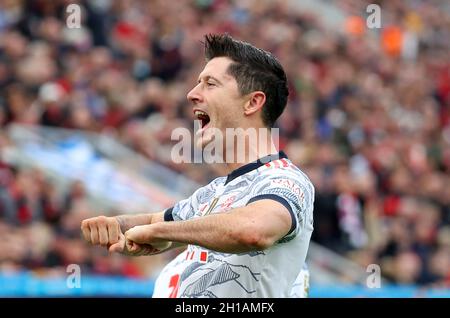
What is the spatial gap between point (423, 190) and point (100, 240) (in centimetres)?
987

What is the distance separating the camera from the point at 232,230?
3.91 meters

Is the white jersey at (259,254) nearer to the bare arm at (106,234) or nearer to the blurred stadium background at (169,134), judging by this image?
the bare arm at (106,234)

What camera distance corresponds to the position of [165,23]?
43.1 ft

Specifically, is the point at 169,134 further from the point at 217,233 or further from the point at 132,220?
the point at 217,233

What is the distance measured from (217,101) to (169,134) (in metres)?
6.86

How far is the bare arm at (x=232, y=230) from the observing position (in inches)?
154

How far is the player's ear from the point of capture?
4668mm

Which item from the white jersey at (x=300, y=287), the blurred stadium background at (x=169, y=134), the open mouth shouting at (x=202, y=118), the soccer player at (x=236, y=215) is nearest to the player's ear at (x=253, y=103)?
the soccer player at (x=236, y=215)

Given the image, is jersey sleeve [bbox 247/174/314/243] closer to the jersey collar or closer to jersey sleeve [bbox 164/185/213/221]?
the jersey collar

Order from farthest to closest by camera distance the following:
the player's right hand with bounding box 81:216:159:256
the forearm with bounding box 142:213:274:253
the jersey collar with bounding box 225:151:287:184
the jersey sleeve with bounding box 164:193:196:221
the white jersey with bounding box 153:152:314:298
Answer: the jersey sleeve with bounding box 164:193:196:221
the jersey collar with bounding box 225:151:287:184
the white jersey with bounding box 153:152:314:298
the player's right hand with bounding box 81:216:159:256
the forearm with bounding box 142:213:274:253

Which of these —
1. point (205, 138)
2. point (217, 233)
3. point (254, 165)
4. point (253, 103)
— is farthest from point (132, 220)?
point (217, 233)

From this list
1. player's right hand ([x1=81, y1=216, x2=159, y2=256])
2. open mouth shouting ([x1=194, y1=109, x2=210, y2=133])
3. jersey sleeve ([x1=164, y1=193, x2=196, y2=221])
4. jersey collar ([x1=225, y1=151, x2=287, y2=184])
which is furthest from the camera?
jersey sleeve ([x1=164, y1=193, x2=196, y2=221])

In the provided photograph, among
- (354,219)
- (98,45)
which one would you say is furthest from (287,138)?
(98,45)

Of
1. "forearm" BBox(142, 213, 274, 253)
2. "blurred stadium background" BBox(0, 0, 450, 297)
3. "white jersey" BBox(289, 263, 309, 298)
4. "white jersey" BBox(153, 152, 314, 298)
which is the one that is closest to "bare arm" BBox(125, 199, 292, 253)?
"forearm" BBox(142, 213, 274, 253)
